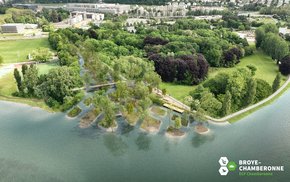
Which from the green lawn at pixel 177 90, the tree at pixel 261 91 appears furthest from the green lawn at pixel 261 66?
the green lawn at pixel 177 90

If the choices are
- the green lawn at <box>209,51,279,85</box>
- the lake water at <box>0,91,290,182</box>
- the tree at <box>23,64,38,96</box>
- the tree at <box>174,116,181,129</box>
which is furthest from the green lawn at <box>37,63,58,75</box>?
the green lawn at <box>209,51,279,85</box>

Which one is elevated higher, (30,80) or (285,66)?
(285,66)

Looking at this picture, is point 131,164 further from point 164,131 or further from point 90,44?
point 90,44

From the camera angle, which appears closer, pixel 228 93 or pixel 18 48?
pixel 228 93

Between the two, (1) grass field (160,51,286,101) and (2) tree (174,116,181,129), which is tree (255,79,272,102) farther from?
(2) tree (174,116,181,129)

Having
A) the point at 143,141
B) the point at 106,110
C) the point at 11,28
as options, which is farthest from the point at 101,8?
the point at 143,141

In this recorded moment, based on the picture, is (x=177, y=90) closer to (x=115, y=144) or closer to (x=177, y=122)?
(x=177, y=122)
